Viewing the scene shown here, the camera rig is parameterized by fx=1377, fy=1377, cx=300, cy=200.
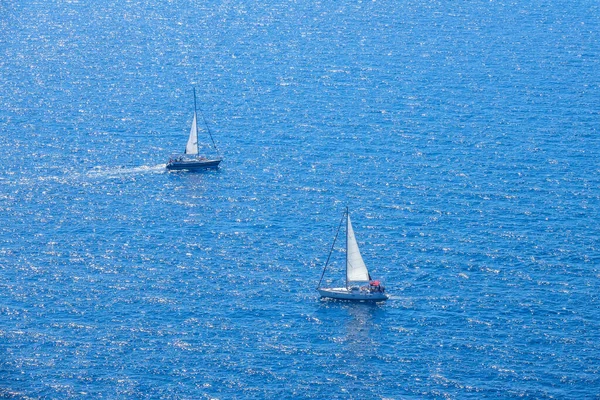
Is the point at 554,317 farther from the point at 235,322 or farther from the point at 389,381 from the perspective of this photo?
the point at 235,322

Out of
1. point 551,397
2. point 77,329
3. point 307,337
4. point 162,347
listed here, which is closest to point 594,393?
point 551,397

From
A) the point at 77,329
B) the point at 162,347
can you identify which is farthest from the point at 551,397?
the point at 77,329

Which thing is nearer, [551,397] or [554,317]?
[551,397]

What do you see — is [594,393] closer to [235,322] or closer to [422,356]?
[422,356]

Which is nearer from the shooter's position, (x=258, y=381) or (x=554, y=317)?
(x=258, y=381)

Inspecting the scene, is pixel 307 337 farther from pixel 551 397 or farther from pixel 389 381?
→ pixel 551 397

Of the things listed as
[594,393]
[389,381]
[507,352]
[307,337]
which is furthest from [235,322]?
[594,393]

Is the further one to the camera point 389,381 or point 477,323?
point 477,323
